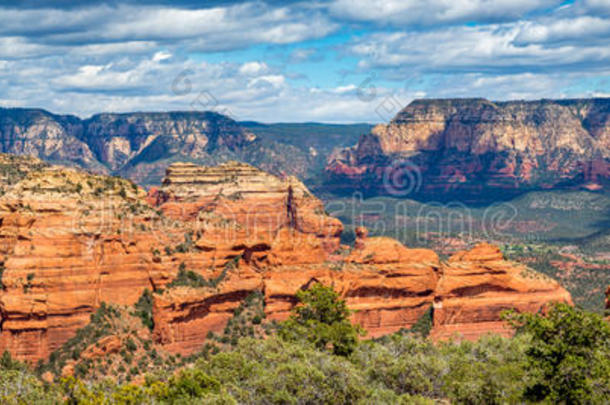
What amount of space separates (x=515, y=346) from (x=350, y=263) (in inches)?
889

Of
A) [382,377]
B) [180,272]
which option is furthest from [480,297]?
[180,272]

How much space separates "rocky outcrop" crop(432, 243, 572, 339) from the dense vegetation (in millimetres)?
15135

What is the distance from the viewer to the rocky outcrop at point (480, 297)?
265 ft

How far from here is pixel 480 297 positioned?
81438 millimetres

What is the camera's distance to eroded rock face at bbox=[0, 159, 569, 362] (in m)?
66.9

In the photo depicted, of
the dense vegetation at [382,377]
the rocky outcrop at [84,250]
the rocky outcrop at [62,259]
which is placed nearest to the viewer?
the dense vegetation at [382,377]

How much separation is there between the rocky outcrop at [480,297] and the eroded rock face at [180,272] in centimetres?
11

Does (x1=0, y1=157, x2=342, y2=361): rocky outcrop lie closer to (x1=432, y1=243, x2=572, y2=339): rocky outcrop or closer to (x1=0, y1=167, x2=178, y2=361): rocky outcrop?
(x1=0, y1=167, x2=178, y2=361): rocky outcrop

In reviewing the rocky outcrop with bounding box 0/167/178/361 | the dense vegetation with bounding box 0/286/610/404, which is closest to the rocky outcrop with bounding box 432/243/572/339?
the dense vegetation with bounding box 0/286/610/404

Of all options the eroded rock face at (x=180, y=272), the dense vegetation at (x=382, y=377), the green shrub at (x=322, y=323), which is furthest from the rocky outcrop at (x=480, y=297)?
the dense vegetation at (x=382, y=377)

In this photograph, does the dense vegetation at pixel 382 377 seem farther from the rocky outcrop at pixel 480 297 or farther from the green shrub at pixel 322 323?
the rocky outcrop at pixel 480 297

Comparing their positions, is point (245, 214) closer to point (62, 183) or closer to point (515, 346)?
point (62, 183)

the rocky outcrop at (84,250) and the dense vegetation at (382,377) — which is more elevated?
the rocky outcrop at (84,250)

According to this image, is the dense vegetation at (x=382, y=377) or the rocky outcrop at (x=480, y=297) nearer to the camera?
the dense vegetation at (x=382, y=377)
